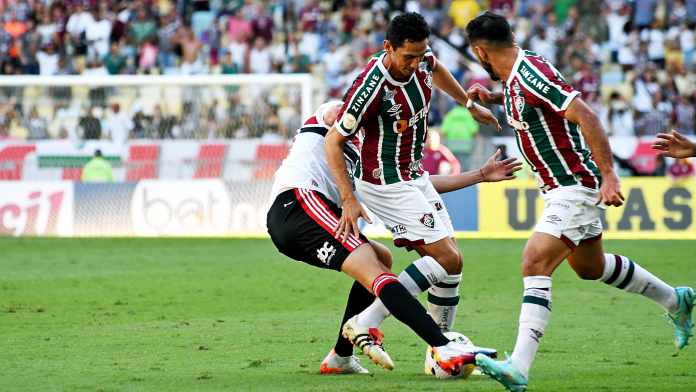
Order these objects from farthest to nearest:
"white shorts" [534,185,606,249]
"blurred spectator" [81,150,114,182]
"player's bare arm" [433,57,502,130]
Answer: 1. "blurred spectator" [81,150,114,182]
2. "player's bare arm" [433,57,502,130]
3. "white shorts" [534,185,606,249]

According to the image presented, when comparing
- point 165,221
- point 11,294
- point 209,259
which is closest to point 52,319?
point 11,294

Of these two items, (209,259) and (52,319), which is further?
(209,259)

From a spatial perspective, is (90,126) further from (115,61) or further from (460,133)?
(460,133)

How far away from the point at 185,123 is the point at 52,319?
1072 cm

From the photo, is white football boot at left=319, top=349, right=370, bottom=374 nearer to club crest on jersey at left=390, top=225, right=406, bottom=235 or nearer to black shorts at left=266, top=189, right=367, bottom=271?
black shorts at left=266, top=189, right=367, bottom=271

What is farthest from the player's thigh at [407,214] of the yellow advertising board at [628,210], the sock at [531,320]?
the yellow advertising board at [628,210]

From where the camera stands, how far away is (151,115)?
21.4 m

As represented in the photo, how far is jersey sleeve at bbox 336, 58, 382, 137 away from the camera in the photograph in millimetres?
7633

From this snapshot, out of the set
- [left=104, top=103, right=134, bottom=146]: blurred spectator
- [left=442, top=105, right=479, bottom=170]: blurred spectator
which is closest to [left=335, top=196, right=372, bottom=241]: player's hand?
[left=442, top=105, right=479, bottom=170]: blurred spectator

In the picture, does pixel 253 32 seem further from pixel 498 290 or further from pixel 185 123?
pixel 498 290

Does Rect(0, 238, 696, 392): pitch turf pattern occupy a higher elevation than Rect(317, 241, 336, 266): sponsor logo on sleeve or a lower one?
lower

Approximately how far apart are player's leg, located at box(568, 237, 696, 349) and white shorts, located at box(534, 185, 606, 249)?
17.6 inches

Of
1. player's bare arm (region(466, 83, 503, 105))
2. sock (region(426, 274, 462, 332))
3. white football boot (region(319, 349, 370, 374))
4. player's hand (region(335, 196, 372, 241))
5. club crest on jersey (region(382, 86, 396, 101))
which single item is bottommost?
white football boot (region(319, 349, 370, 374))

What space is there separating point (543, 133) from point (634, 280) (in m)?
1.27
